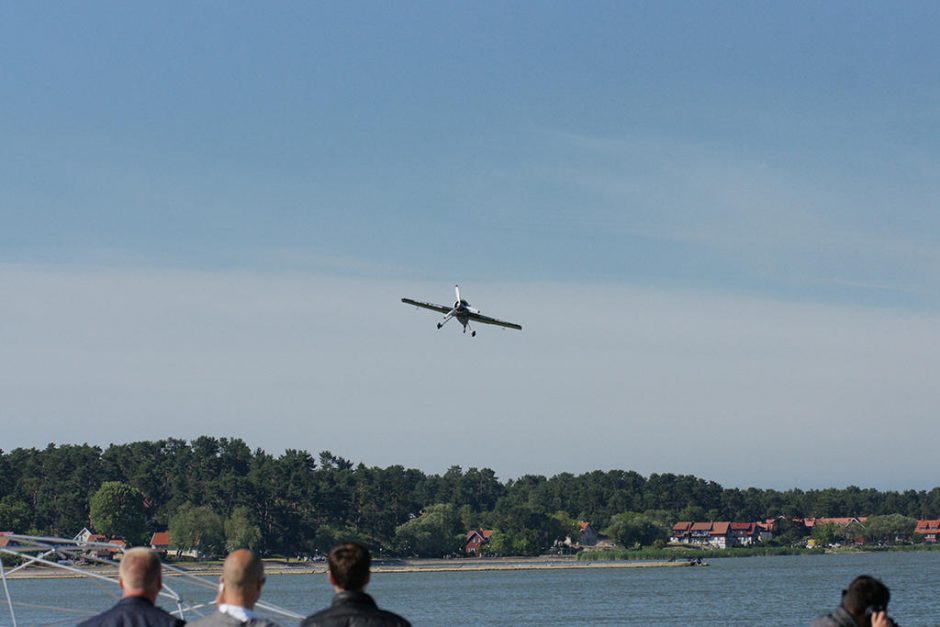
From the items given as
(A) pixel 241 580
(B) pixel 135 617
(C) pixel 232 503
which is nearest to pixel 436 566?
(C) pixel 232 503

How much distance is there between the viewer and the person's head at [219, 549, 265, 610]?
6840mm

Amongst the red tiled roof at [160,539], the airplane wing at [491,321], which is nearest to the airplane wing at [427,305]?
the airplane wing at [491,321]

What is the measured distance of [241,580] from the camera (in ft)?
22.4

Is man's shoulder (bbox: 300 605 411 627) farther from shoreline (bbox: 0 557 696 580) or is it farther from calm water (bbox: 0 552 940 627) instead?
→ shoreline (bbox: 0 557 696 580)

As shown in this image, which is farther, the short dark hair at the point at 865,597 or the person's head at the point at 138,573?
the short dark hair at the point at 865,597

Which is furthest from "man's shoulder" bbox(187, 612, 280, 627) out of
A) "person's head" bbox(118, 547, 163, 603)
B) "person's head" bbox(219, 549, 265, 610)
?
"person's head" bbox(118, 547, 163, 603)

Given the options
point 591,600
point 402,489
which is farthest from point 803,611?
point 402,489

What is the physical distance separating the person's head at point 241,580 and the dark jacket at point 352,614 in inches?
12.5

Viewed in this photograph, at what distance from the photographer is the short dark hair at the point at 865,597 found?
7.46 meters

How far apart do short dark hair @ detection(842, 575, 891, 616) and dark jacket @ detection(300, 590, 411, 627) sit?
2517 millimetres

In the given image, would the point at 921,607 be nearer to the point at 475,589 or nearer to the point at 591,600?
the point at 591,600

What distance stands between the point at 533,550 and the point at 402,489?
61.0 ft

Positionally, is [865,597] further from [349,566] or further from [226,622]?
[226,622]

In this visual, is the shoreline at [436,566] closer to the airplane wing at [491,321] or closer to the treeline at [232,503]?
the treeline at [232,503]
